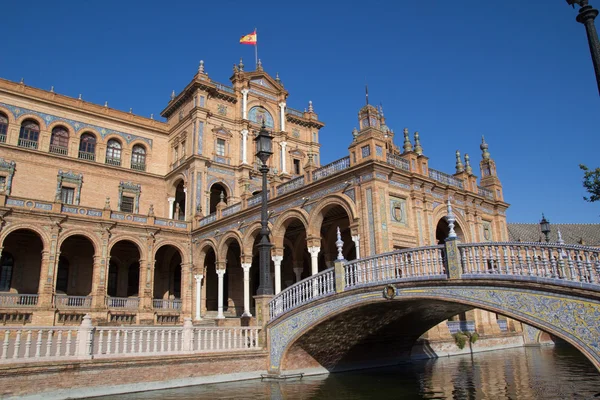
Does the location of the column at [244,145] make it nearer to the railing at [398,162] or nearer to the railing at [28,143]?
the railing at [28,143]

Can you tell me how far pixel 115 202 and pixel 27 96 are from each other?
8.04 metres

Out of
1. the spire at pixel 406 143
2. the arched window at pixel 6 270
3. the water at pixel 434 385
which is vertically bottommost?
the water at pixel 434 385

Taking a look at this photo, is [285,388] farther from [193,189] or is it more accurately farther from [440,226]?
[193,189]

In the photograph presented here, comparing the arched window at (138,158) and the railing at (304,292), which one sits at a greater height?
the arched window at (138,158)

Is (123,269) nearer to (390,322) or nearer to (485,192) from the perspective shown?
(390,322)

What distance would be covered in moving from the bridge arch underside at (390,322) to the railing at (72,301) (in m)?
15.0

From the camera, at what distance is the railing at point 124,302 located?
2612 centimetres

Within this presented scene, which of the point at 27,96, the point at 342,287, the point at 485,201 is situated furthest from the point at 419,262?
the point at 27,96

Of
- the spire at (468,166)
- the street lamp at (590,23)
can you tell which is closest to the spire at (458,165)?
the spire at (468,166)

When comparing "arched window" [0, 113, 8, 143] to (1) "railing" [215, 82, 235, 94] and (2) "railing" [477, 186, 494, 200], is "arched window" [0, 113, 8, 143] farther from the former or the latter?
(2) "railing" [477, 186, 494, 200]

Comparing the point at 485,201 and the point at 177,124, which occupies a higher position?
the point at 177,124

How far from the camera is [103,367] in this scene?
11172 mm

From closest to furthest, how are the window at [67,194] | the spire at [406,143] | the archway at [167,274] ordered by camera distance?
the spire at [406,143] → the window at [67,194] → the archway at [167,274]

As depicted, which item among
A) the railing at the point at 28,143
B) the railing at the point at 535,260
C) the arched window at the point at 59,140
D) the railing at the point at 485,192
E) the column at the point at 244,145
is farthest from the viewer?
the column at the point at 244,145
